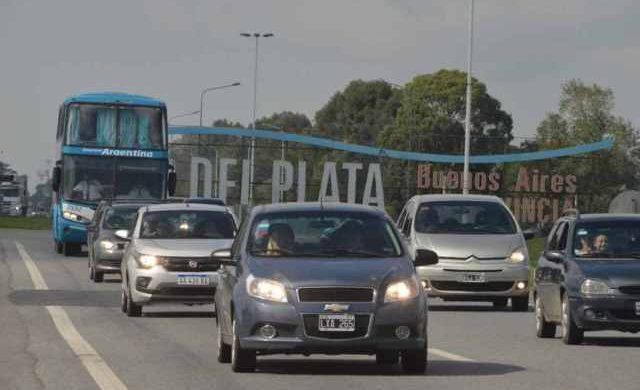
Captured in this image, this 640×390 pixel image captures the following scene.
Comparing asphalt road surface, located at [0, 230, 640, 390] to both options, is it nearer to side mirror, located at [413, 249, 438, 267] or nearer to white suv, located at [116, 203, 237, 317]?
white suv, located at [116, 203, 237, 317]

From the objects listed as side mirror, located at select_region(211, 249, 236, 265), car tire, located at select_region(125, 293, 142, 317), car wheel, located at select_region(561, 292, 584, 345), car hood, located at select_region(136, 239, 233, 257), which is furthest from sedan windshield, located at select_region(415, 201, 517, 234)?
side mirror, located at select_region(211, 249, 236, 265)

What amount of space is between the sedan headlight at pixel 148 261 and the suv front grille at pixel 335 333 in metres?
10.1

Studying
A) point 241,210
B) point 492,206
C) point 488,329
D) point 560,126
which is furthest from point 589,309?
point 560,126

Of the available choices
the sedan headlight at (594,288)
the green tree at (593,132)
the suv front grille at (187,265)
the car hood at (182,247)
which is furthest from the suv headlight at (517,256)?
the green tree at (593,132)

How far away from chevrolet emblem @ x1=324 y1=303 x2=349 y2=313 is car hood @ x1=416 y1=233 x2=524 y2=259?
41.0 feet

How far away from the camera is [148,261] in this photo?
25.2 m

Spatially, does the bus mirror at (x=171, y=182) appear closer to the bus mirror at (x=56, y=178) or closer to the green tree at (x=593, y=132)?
the bus mirror at (x=56, y=178)

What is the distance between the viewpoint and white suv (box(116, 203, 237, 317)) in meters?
24.8

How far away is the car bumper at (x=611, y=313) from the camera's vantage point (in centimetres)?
1950

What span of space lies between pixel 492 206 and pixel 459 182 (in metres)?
62.9

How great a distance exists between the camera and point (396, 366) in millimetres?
16500

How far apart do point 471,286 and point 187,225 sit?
431cm

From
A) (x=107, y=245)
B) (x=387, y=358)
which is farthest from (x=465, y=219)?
(x=387, y=358)

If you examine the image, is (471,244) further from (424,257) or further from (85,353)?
(424,257)
